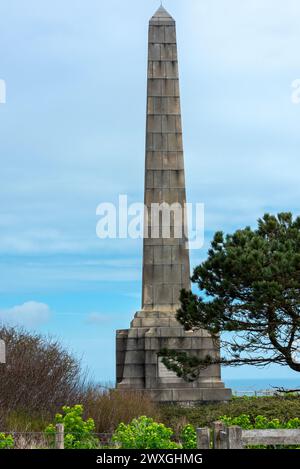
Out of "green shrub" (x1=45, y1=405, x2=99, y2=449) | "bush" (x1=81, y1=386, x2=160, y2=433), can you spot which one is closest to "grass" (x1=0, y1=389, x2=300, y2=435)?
"bush" (x1=81, y1=386, x2=160, y2=433)

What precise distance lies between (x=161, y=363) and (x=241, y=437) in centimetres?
1553

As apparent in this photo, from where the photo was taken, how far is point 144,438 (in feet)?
53.5

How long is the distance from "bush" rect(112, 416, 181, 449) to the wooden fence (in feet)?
7.79

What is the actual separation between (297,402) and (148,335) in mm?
5087

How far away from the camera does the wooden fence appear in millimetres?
13359

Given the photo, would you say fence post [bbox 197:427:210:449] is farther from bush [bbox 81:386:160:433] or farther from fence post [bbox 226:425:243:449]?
bush [bbox 81:386:160:433]

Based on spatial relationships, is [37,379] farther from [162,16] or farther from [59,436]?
[162,16]

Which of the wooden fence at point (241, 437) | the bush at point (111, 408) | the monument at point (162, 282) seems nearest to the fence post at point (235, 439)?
the wooden fence at point (241, 437)

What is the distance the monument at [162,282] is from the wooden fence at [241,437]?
15.0m

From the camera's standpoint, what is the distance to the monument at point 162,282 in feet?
95.3

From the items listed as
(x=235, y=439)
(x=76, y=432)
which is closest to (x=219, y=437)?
(x=235, y=439)

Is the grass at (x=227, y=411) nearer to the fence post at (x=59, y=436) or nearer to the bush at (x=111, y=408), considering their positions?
the bush at (x=111, y=408)
